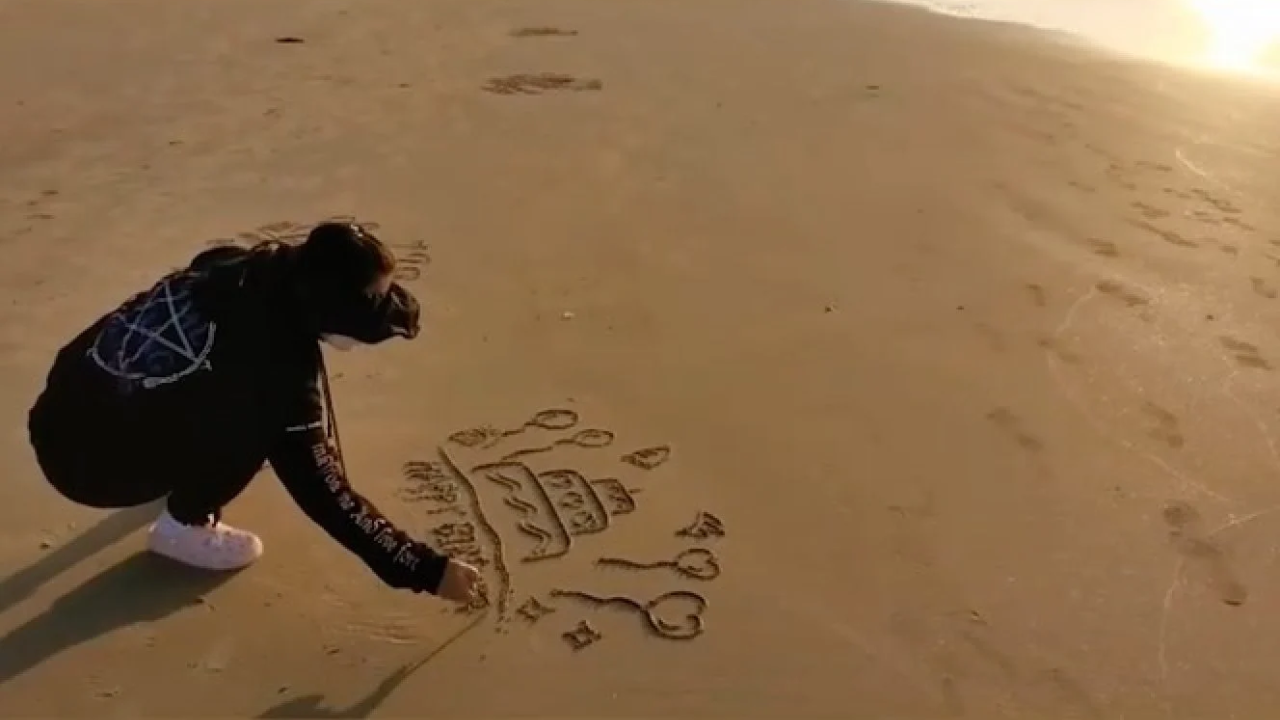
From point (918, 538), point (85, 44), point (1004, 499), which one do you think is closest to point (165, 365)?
point (918, 538)

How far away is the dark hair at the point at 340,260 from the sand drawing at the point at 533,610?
2.38 ft

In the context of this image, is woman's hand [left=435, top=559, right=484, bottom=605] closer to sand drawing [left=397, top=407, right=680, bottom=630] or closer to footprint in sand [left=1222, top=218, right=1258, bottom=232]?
sand drawing [left=397, top=407, right=680, bottom=630]

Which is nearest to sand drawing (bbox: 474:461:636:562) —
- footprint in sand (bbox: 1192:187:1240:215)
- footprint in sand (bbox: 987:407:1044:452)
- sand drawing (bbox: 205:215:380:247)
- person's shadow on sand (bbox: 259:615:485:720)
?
person's shadow on sand (bbox: 259:615:485:720)

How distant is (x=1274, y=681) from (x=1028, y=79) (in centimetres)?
418

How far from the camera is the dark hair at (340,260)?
2.30m

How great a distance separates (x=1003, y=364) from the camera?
3643 millimetres

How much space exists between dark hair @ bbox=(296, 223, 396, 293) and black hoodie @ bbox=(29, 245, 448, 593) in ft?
0.19

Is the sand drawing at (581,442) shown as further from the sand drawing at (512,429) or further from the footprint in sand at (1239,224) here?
the footprint in sand at (1239,224)

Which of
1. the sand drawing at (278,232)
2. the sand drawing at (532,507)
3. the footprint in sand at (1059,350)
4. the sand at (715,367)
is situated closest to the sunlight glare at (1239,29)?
the sand at (715,367)

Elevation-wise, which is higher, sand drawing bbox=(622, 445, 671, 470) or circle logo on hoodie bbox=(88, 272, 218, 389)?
circle logo on hoodie bbox=(88, 272, 218, 389)

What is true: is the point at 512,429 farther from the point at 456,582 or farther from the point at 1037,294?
the point at 1037,294

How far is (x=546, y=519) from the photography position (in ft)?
9.64

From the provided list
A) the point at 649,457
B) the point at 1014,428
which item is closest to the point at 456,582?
the point at 649,457

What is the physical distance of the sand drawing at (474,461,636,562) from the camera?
9.46 feet
